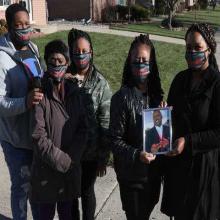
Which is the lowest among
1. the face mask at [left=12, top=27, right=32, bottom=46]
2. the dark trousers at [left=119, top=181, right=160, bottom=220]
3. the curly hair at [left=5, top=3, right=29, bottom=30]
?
the dark trousers at [left=119, top=181, right=160, bottom=220]

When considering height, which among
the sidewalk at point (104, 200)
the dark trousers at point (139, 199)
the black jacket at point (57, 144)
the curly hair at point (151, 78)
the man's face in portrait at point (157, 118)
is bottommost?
the sidewalk at point (104, 200)

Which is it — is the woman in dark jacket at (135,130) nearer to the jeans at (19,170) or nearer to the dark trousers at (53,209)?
the dark trousers at (53,209)

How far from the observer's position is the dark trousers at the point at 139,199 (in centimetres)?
331

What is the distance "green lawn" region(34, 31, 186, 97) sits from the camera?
433 inches

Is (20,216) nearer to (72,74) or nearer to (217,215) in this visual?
(72,74)

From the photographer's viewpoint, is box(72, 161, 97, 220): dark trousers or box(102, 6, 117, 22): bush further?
box(102, 6, 117, 22): bush

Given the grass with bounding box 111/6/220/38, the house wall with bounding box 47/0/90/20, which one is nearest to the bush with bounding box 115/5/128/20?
the grass with bounding box 111/6/220/38

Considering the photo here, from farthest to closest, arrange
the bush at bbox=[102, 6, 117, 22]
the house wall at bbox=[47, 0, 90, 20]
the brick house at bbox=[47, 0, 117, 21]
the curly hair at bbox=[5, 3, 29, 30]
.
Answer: the bush at bbox=[102, 6, 117, 22] → the house wall at bbox=[47, 0, 90, 20] → the brick house at bbox=[47, 0, 117, 21] → the curly hair at bbox=[5, 3, 29, 30]

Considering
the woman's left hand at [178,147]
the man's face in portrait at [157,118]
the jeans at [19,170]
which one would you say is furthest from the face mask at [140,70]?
the jeans at [19,170]

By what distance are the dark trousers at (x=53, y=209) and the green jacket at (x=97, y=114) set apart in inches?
15.6

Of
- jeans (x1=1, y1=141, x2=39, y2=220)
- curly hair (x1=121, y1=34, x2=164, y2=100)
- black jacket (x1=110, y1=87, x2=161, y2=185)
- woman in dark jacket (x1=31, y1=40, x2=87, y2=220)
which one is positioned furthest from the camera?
jeans (x1=1, y1=141, x2=39, y2=220)

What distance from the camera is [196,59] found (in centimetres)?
311

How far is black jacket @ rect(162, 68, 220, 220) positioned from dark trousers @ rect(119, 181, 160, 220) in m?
0.12

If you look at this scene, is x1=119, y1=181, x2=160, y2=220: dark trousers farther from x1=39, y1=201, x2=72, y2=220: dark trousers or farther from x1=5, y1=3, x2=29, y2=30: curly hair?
x1=5, y1=3, x2=29, y2=30: curly hair
